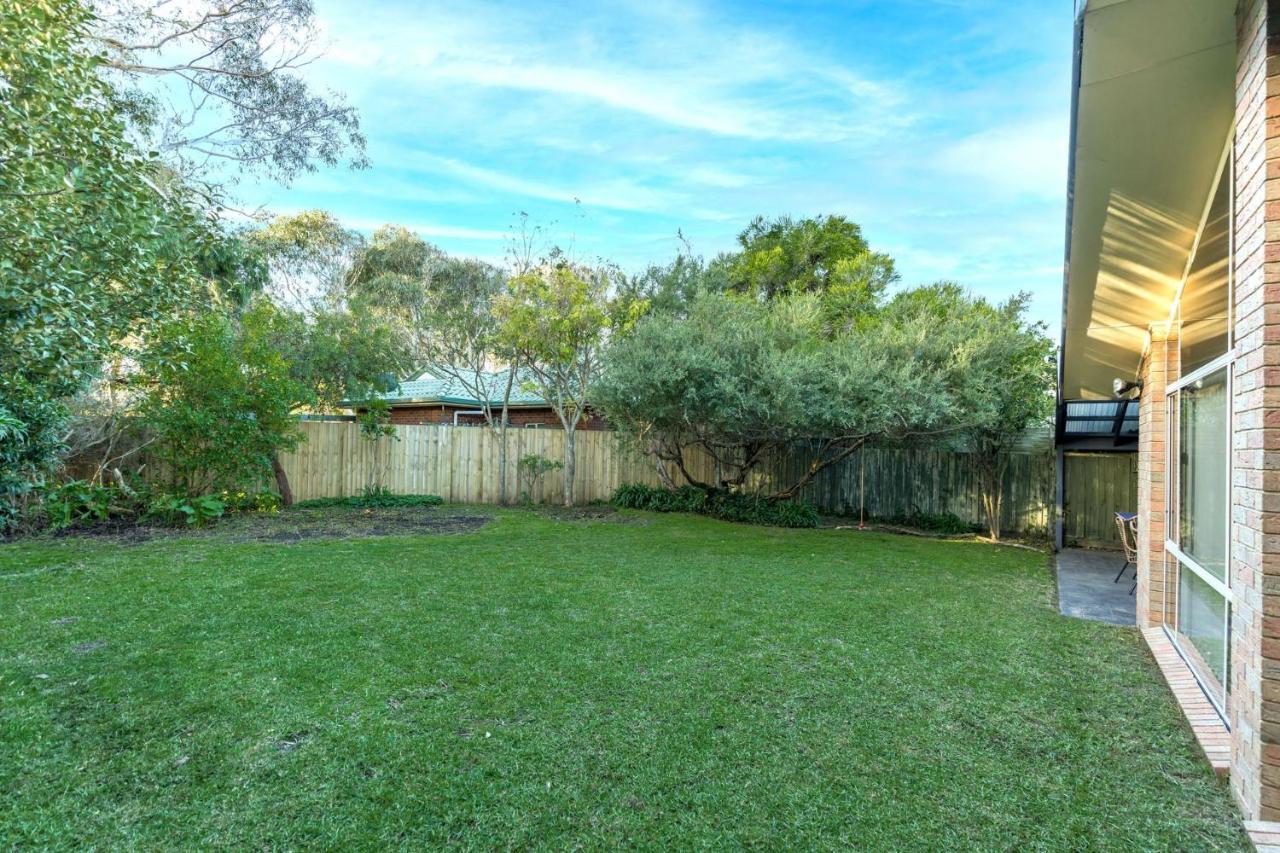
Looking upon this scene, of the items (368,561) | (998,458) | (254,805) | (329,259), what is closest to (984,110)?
(998,458)

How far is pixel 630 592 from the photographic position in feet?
18.9

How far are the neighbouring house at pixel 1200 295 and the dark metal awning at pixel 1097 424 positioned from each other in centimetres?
304

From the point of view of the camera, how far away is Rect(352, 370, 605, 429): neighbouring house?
620 inches

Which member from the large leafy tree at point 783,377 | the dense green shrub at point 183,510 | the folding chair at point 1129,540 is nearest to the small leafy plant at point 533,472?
the large leafy tree at point 783,377

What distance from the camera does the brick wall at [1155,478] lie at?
4.79m

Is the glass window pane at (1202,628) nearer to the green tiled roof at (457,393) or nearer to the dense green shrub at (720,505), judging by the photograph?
the dense green shrub at (720,505)

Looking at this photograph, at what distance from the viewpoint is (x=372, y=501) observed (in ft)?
38.6

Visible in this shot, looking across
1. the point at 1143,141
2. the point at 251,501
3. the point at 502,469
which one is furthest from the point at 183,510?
the point at 1143,141

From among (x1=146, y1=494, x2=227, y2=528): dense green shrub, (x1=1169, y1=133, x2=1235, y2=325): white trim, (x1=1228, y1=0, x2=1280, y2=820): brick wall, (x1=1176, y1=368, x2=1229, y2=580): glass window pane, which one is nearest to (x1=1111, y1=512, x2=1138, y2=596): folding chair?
(x1=1176, y1=368, x2=1229, y2=580): glass window pane

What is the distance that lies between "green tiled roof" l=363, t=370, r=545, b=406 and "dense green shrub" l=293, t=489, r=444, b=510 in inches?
108

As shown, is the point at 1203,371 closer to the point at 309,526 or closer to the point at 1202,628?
the point at 1202,628

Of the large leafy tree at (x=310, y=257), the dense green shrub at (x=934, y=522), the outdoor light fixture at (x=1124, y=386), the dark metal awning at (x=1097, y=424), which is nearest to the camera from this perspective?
the outdoor light fixture at (x=1124, y=386)

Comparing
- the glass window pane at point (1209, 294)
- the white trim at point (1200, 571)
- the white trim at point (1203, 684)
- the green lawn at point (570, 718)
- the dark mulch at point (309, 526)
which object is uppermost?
the glass window pane at point (1209, 294)

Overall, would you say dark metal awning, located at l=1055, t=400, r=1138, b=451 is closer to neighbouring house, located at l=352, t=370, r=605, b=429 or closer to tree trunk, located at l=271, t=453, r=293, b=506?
neighbouring house, located at l=352, t=370, r=605, b=429
